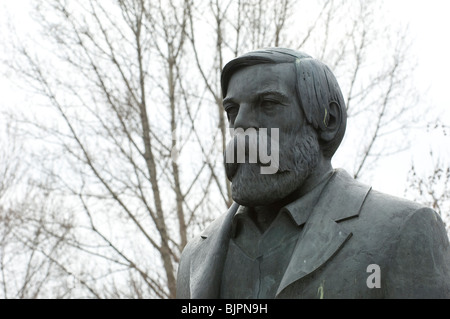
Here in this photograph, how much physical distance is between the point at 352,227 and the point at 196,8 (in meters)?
9.33

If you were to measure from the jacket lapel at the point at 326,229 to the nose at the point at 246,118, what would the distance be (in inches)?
18.3

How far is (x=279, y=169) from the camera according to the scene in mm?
3650

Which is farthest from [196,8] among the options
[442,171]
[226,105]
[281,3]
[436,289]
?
[436,289]

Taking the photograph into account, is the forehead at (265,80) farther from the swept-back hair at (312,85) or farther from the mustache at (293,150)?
the mustache at (293,150)

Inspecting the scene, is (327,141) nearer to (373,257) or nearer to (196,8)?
(373,257)

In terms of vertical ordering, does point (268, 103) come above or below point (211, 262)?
above

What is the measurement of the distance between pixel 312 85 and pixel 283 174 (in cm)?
45

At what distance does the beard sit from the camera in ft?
12.0

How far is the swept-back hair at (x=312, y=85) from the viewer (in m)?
3.72

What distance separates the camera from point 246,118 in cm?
373

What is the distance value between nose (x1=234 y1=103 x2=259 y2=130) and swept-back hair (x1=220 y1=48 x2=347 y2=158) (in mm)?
221
